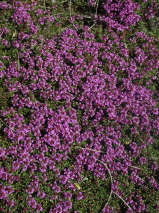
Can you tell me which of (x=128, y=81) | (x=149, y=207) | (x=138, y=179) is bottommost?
(x=149, y=207)

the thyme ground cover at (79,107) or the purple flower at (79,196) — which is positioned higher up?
the thyme ground cover at (79,107)

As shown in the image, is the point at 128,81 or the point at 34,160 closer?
the point at 34,160

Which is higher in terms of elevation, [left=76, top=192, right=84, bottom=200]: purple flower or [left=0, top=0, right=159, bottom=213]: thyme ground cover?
[left=0, top=0, right=159, bottom=213]: thyme ground cover

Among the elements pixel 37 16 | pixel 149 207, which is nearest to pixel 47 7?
pixel 37 16

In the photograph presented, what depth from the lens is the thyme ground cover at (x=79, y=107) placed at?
5496 mm

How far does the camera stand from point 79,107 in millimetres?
5945

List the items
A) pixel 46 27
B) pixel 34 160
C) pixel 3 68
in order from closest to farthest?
pixel 34 160 < pixel 3 68 < pixel 46 27

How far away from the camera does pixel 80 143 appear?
19.1ft

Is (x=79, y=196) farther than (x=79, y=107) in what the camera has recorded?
No

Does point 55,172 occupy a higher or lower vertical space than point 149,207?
higher

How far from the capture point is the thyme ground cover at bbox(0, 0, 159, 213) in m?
5.50

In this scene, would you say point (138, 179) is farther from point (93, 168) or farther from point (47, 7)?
point (47, 7)

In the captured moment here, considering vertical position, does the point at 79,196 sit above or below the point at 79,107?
below

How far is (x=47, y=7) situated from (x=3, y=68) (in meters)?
2.14
